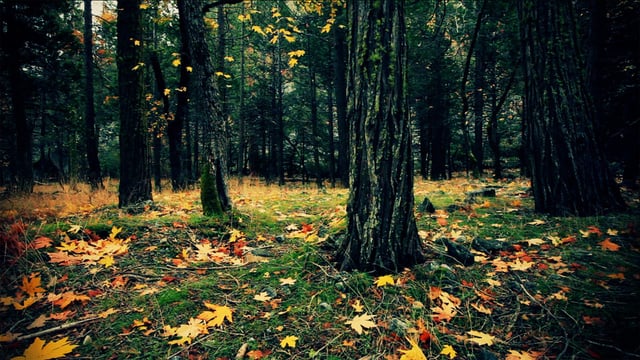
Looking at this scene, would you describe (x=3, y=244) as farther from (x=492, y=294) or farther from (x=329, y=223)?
(x=492, y=294)

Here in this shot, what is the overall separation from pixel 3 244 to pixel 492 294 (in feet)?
13.3

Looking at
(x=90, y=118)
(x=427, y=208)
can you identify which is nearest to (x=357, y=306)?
(x=427, y=208)

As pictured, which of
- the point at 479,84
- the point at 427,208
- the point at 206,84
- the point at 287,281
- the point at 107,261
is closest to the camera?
the point at 287,281

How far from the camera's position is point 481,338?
1644mm

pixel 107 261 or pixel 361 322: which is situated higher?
pixel 107 261

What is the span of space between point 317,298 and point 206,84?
3.22 metres

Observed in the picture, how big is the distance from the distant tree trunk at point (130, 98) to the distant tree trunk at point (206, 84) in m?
1.66

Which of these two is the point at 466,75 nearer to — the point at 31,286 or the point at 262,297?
the point at 262,297

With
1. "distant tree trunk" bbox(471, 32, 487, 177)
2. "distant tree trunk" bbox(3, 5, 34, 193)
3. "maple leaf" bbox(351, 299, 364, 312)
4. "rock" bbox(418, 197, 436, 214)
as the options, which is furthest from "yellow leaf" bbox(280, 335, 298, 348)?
"distant tree trunk" bbox(471, 32, 487, 177)

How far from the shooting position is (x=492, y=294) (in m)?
2.04

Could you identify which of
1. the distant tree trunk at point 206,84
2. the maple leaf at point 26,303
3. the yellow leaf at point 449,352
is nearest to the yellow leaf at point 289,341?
the yellow leaf at point 449,352

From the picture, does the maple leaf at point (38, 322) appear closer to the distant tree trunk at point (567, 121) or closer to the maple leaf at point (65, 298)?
the maple leaf at point (65, 298)

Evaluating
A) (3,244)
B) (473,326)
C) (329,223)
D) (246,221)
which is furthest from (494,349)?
(3,244)

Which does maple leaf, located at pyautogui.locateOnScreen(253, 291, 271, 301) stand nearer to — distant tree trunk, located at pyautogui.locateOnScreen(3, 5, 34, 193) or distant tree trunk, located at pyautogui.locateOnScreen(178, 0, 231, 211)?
distant tree trunk, located at pyautogui.locateOnScreen(178, 0, 231, 211)
